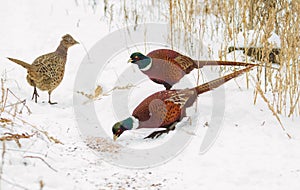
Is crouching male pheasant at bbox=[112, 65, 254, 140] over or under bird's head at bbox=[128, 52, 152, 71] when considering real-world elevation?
under

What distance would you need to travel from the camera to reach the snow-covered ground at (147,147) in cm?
267

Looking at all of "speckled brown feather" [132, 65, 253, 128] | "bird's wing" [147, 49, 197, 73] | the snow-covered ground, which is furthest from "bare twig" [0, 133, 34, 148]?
"bird's wing" [147, 49, 197, 73]

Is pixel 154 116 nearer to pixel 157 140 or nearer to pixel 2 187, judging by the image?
pixel 157 140

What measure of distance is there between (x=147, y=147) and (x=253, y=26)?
2.75m

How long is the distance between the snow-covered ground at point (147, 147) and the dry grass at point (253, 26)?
0.22 metres

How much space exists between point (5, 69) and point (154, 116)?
5.98 feet

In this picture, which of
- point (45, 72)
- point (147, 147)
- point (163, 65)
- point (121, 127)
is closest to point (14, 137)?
point (121, 127)

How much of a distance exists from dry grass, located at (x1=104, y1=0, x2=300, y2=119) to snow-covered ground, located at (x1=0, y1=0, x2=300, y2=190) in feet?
0.71

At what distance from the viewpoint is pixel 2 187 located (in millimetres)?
2324

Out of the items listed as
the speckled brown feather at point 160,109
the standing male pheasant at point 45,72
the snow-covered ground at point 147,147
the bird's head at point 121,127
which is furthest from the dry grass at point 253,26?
the standing male pheasant at point 45,72

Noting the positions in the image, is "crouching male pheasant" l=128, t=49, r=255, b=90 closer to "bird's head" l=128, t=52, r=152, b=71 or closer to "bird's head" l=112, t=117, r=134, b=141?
"bird's head" l=128, t=52, r=152, b=71

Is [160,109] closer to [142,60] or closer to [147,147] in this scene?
[147,147]

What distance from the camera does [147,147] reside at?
3193 millimetres

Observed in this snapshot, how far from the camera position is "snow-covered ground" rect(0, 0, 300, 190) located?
8.77ft
